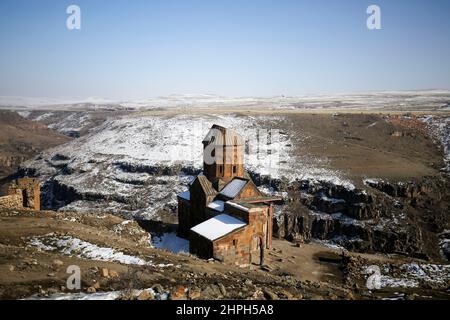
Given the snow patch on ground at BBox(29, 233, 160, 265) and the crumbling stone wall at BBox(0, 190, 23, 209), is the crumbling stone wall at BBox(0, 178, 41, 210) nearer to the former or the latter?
the crumbling stone wall at BBox(0, 190, 23, 209)

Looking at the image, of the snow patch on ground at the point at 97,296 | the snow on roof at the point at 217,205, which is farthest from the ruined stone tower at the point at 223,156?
the snow patch on ground at the point at 97,296

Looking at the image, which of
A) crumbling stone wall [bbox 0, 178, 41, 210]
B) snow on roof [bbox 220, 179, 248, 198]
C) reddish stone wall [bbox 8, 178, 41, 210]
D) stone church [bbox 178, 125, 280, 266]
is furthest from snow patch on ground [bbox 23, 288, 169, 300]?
snow on roof [bbox 220, 179, 248, 198]

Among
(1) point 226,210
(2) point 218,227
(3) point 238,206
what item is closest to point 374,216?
(1) point 226,210

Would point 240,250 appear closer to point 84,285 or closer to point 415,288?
point 415,288

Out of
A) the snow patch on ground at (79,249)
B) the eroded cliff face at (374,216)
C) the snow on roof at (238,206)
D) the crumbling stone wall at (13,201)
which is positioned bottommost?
the eroded cliff face at (374,216)

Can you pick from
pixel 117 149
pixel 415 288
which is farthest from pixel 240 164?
pixel 117 149

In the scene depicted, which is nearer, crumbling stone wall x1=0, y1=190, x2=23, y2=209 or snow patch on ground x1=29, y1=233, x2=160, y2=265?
snow patch on ground x1=29, y1=233, x2=160, y2=265

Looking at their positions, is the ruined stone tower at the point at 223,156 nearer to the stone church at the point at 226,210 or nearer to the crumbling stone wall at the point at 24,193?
Result: the stone church at the point at 226,210
